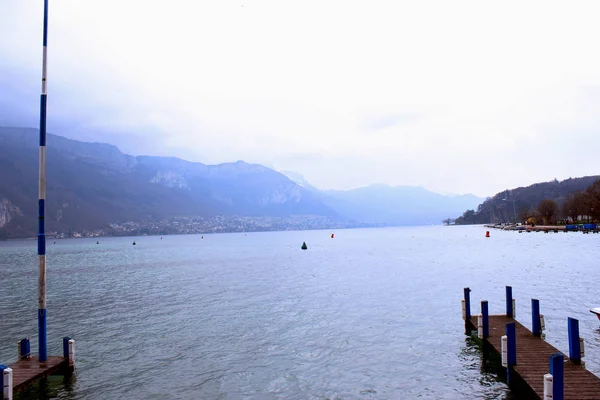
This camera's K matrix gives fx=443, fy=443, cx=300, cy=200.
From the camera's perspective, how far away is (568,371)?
17.0m

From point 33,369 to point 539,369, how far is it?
20.9 meters

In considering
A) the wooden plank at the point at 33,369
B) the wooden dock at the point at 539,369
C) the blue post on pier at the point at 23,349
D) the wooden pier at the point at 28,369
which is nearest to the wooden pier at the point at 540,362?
the wooden dock at the point at 539,369

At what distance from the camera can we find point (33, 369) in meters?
19.0

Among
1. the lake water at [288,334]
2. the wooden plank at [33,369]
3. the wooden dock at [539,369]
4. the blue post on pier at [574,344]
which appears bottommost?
the lake water at [288,334]

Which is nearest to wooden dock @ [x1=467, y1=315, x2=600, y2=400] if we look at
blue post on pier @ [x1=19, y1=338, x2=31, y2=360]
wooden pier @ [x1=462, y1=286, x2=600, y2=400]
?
wooden pier @ [x1=462, y1=286, x2=600, y2=400]

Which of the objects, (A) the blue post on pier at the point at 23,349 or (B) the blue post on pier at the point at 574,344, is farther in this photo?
(A) the blue post on pier at the point at 23,349

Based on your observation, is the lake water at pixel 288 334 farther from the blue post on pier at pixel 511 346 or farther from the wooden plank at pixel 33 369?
the blue post on pier at pixel 511 346

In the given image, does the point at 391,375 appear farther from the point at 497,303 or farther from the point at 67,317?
the point at 67,317

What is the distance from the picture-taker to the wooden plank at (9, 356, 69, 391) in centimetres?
1752

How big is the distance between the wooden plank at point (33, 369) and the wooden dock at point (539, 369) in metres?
19.1

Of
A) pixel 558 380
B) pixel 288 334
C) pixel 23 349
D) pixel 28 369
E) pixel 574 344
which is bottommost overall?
pixel 288 334

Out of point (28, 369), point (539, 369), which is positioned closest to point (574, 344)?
point (539, 369)

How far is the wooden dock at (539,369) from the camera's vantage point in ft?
49.1

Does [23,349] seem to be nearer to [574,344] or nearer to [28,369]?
[28,369]
